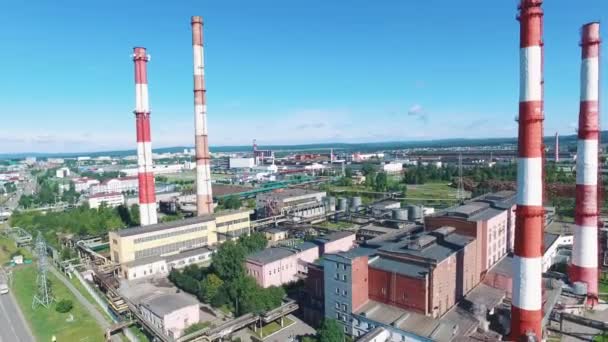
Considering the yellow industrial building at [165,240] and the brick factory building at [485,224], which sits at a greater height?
the brick factory building at [485,224]

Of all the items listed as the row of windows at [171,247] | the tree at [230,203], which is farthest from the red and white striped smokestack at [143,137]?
the tree at [230,203]

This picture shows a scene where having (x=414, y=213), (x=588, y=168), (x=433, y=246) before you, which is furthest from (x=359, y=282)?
(x=414, y=213)

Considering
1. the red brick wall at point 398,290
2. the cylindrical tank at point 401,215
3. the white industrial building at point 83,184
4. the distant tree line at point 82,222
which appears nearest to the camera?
the red brick wall at point 398,290

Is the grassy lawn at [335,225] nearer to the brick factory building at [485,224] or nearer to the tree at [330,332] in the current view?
the brick factory building at [485,224]

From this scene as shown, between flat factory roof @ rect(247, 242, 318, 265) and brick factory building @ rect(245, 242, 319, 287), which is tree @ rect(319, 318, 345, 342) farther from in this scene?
flat factory roof @ rect(247, 242, 318, 265)

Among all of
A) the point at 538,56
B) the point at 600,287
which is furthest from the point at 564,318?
the point at 538,56

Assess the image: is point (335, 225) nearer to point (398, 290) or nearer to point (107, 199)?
point (398, 290)

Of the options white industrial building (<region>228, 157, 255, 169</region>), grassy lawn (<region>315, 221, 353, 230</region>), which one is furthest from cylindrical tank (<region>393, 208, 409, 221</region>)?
white industrial building (<region>228, 157, 255, 169</region>)

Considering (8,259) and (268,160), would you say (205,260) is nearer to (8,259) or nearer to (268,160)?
(8,259)
